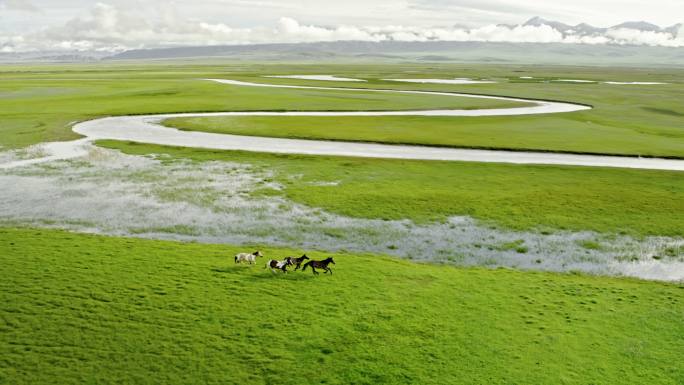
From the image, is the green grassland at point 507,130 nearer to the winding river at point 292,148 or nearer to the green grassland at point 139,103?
the winding river at point 292,148

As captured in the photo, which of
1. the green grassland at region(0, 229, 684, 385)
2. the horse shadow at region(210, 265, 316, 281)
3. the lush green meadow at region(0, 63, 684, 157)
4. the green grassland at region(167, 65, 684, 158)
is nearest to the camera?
the green grassland at region(0, 229, 684, 385)

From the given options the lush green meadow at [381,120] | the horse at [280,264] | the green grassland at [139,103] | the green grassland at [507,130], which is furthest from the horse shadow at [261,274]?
the green grassland at [139,103]

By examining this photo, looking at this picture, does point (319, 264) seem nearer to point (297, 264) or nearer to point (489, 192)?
point (297, 264)

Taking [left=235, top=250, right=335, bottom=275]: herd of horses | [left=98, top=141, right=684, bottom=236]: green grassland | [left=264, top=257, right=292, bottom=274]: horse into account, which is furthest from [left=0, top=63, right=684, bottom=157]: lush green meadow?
[left=264, top=257, right=292, bottom=274]: horse

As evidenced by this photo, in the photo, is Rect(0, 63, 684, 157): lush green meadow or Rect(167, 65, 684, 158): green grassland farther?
Rect(0, 63, 684, 157): lush green meadow

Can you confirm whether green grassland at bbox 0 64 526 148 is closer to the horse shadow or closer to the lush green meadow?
the lush green meadow

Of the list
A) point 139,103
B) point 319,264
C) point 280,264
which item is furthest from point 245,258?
point 139,103

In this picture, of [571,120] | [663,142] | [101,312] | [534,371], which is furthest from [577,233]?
[571,120]

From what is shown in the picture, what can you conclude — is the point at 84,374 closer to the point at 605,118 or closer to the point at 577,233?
the point at 577,233
